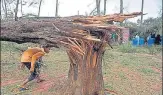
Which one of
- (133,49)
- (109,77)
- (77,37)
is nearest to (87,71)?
(77,37)

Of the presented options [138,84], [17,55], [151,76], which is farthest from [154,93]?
[17,55]

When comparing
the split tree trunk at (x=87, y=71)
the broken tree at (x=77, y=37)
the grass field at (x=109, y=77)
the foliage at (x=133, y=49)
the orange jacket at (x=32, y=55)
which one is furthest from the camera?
the foliage at (x=133, y=49)

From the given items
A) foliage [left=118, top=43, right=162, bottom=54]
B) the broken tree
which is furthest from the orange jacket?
foliage [left=118, top=43, right=162, bottom=54]

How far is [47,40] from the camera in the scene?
695cm

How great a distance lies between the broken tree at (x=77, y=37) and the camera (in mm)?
6926

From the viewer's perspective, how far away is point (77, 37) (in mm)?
7141

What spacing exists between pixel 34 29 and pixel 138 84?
6010 millimetres

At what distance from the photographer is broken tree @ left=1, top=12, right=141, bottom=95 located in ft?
22.7

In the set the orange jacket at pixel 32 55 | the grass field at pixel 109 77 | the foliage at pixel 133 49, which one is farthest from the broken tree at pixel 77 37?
the foliage at pixel 133 49

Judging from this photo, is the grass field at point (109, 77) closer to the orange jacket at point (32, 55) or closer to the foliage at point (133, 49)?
the orange jacket at point (32, 55)

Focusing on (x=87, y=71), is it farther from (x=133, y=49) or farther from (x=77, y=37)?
(x=133, y=49)

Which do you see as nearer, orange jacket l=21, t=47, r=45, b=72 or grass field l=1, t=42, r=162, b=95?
orange jacket l=21, t=47, r=45, b=72

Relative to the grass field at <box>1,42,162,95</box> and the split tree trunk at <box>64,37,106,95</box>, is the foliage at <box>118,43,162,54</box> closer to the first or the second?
the grass field at <box>1,42,162,95</box>

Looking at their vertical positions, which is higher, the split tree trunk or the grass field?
the split tree trunk
